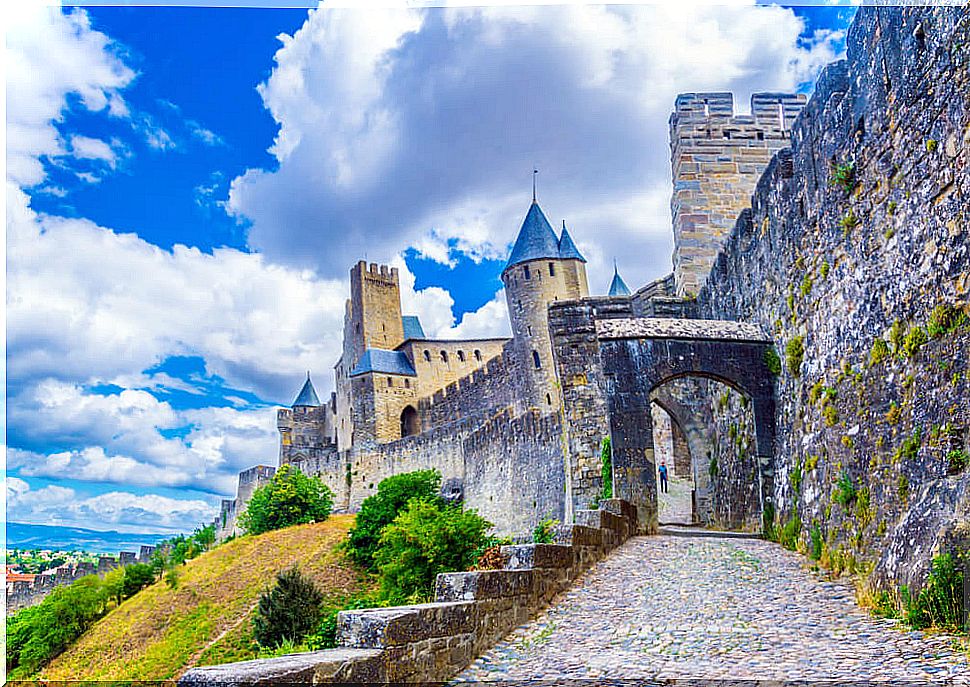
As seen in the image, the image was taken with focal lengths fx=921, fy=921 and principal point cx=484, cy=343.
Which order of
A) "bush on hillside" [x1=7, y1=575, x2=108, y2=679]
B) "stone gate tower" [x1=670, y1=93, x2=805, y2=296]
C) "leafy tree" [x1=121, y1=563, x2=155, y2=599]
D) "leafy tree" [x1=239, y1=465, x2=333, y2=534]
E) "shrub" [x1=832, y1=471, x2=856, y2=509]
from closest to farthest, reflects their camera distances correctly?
"shrub" [x1=832, y1=471, x2=856, y2=509] < "stone gate tower" [x1=670, y1=93, x2=805, y2=296] < "bush on hillside" [x1=7, y1=575, x2=108, y2=679] < "leafy tree" [x1=121, y1=563, x2=155, y2=599] < "leafy tree" [x1=239, y1=465, x2=333, y2=534]

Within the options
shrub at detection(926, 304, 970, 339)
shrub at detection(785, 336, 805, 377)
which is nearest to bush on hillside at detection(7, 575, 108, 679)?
shrub at detection(785, 336, 805, 377)

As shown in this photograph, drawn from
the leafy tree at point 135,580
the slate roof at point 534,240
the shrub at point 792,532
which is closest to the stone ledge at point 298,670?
the shrub at point 792,532

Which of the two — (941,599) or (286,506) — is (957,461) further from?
(286,506)

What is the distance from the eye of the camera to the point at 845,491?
8617mm

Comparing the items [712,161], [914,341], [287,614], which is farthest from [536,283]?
[914,341]

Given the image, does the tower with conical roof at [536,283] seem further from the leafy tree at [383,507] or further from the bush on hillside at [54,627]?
the bush on hillside at [54,627]

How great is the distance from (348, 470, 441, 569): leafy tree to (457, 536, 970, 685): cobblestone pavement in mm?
16342

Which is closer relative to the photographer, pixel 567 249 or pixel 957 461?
pixel 957 461

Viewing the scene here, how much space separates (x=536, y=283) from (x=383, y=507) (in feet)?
36.2

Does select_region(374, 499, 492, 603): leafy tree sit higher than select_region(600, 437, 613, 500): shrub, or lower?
lower

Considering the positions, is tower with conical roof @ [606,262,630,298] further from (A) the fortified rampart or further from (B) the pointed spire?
(A) the fortified rampart

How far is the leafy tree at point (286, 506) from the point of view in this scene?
114 ft

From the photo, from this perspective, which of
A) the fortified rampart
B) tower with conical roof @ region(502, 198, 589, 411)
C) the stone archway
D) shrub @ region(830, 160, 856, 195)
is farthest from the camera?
the stone archway

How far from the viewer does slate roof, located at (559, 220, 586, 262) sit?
35156 millimetres
